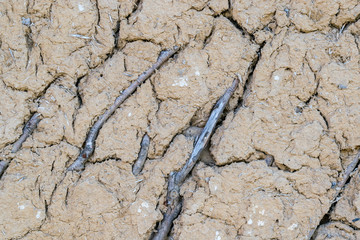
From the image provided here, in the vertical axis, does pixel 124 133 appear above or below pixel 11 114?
above

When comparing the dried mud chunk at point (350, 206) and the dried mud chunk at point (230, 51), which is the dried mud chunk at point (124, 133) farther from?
the dried mud chunk at point (350, 206)

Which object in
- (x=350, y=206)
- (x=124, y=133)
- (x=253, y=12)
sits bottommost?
(x=124, y=133)

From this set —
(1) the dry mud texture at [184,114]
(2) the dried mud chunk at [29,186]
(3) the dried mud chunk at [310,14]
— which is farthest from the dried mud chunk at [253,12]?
(2) the dried mud chunk at [29,186]

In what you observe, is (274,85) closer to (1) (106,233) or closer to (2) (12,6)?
(1) (106,233)

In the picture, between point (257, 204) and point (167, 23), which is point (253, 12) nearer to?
point (167, 23)

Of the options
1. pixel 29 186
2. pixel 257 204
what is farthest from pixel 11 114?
pixel 257 204

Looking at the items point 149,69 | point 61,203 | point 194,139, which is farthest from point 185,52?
point 61,203

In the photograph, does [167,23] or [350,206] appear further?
[167,23]
